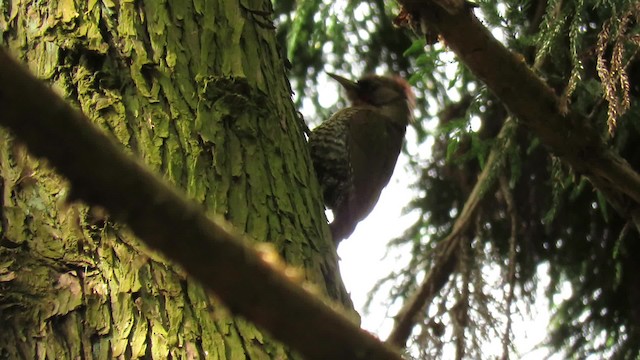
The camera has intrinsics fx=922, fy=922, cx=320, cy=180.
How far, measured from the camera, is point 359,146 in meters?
3.45

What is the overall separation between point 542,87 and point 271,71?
2.26 ft

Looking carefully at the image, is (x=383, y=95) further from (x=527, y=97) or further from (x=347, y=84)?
(x=527, y=97)

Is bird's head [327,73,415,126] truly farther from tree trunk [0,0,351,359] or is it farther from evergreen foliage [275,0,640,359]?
tree trunk [0,0,351,359]

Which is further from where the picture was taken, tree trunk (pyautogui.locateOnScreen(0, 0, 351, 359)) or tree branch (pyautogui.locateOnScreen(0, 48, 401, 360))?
tree trunk (pyautogui.locateOnScreen(0, 0, 351, 359))

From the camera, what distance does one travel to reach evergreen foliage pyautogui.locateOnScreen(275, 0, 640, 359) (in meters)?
2.95

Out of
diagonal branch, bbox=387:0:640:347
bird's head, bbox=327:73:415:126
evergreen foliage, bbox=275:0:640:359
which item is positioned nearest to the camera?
diagonal branch, bbox=387:0:640:347

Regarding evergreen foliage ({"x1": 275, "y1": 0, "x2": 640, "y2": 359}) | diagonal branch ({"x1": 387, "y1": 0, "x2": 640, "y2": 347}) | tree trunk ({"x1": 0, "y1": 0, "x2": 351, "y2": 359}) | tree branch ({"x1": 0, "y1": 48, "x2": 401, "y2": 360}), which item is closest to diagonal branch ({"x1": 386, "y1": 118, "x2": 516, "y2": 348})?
evergreen foliage ({"x1": 275, "y1": 0, "x2": 640, "y2": 359})

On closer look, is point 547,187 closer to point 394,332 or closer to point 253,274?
point 394,332

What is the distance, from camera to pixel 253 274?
0.86 m

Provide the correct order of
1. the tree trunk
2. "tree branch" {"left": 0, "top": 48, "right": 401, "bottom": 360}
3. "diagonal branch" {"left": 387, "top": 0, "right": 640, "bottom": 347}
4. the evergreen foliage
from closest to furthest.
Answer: "tree branch" {"left": 0, "top": 48, "right": 401, "bottom": 360}, the tree trunk, "diagonal branch" {"left": 387, "top": 0, "right": 640, "bottom": 347}, the evergreen foliage

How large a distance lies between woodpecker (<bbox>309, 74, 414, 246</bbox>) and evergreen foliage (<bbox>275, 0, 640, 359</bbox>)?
8.5 inches

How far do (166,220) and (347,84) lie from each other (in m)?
2.96

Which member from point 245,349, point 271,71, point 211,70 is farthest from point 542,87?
point 245,349

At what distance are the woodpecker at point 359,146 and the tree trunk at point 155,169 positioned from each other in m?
0.99
